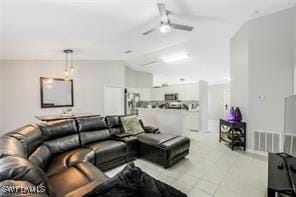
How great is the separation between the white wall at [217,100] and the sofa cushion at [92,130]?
777cm

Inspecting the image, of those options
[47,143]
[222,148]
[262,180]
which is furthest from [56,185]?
[222,148]

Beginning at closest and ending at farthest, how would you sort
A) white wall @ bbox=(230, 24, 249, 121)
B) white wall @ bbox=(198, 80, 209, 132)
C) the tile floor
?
the tile floor
white wall @ bbox=(230, 24, 249, 121)
white wall @ bbox=(198, 80, 209, 132)

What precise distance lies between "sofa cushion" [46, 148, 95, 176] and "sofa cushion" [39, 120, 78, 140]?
0.36m

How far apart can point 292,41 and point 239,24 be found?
115 cm

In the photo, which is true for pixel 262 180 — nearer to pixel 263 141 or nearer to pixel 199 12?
pixel 263 141

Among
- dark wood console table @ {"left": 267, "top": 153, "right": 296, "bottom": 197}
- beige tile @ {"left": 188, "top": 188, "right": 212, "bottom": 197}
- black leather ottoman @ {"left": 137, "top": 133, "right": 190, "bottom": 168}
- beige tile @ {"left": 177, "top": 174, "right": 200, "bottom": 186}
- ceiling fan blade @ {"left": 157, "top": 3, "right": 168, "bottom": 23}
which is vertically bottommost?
beige tile @ {"left": 188, "top": 188, "right": 212, "bottom": 197}

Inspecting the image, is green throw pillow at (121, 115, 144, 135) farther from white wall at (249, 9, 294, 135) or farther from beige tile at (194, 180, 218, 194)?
white wall at (249, 9, 294, 135)

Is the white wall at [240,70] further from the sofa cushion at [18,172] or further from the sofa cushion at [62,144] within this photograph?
the sofa cushion at [18,172]

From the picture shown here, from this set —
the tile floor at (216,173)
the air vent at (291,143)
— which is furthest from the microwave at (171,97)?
the air vent at (291,143)

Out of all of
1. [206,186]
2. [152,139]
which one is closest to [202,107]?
[152,139]

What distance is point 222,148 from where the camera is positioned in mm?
4324

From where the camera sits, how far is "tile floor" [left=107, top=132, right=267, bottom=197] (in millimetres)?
2398

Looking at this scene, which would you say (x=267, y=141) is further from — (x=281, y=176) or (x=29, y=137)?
(x=29, y=137)

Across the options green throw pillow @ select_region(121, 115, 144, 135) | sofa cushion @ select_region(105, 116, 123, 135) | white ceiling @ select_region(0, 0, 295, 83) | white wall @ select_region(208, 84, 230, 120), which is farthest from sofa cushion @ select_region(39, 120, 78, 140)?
white wall @ select_region(208, 84, 230, 120)
